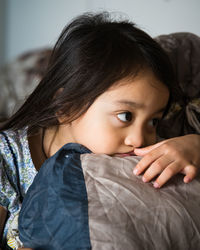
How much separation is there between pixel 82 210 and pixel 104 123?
359 mm

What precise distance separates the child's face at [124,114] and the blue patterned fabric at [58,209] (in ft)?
0.74

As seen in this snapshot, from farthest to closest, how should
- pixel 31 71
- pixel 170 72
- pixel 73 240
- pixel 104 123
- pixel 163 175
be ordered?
pixel 31 71 < pixel 170 72 < pixel 104 123 < pixel 163 175 < pixel 73 240

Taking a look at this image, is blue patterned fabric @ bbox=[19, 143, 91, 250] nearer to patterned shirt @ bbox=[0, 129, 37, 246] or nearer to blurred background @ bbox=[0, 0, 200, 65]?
patterned shirt @ bbox=[0, 129, 37, 246]

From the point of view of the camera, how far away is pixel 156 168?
64cm

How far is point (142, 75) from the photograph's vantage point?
0.86 metres

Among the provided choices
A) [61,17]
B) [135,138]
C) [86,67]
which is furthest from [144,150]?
[61,17]

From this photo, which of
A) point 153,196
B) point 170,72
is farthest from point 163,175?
point 170,72

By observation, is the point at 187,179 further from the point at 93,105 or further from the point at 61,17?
the point at 61,17

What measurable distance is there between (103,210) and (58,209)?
81mm

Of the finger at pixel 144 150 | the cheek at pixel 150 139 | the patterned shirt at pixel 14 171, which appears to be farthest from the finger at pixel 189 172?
the patterned shirt at pixel 14 171

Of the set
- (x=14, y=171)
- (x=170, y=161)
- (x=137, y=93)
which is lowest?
(x=14, y=171)

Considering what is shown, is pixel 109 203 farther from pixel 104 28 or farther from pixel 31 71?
pixel 31 71

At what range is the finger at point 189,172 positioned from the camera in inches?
25.4

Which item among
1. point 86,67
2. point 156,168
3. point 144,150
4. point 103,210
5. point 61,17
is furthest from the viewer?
point 61,17
